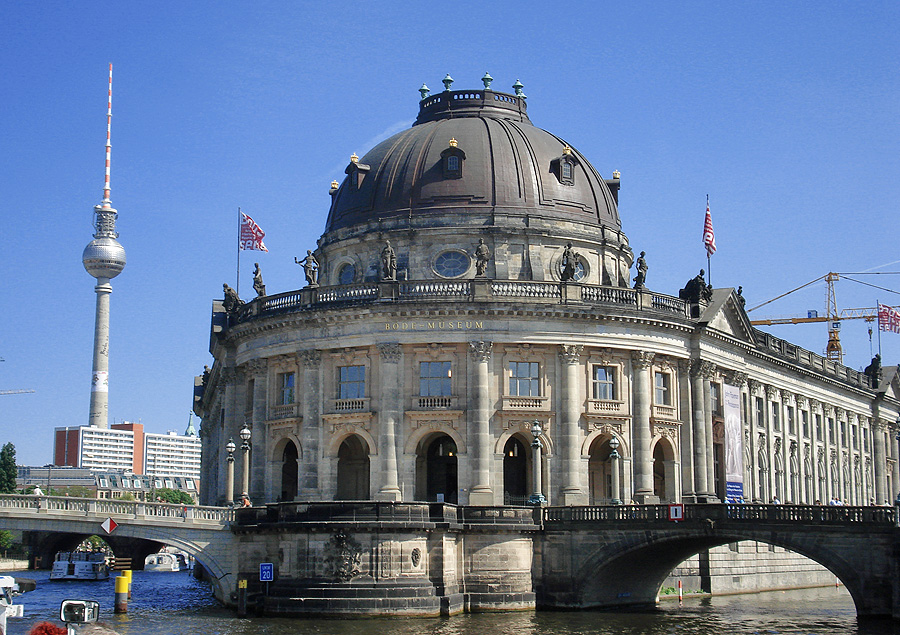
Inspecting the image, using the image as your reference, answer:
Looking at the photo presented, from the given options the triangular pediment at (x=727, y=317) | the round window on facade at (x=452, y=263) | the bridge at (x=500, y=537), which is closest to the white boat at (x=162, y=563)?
the round window on facade at (x=452, y=263)

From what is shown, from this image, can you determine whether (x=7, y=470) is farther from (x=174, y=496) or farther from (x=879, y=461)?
(x=879, y=461)

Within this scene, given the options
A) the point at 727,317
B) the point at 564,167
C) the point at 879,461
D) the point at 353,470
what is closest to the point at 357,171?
the point at 564,167

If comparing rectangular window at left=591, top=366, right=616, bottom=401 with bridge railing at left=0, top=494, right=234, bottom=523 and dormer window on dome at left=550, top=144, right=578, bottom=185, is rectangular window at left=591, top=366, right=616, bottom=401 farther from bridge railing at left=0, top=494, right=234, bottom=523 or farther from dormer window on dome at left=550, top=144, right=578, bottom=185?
bridge railing at left=0, top=494, right=234, bottom=523

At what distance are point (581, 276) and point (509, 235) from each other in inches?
225

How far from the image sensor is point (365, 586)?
173ft

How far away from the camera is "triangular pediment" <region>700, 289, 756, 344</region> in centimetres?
7406

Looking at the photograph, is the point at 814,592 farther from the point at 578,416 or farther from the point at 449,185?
the point at 449,185

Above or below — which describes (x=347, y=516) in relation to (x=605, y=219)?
below

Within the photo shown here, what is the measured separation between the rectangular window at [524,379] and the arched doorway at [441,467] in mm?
5935

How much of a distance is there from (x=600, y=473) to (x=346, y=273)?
20880 mm

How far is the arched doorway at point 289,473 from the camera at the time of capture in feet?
246

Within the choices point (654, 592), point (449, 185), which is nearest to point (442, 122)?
point (449, 185)

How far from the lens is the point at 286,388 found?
233 ft

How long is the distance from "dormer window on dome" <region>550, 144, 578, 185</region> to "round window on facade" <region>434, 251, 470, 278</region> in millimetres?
8639
